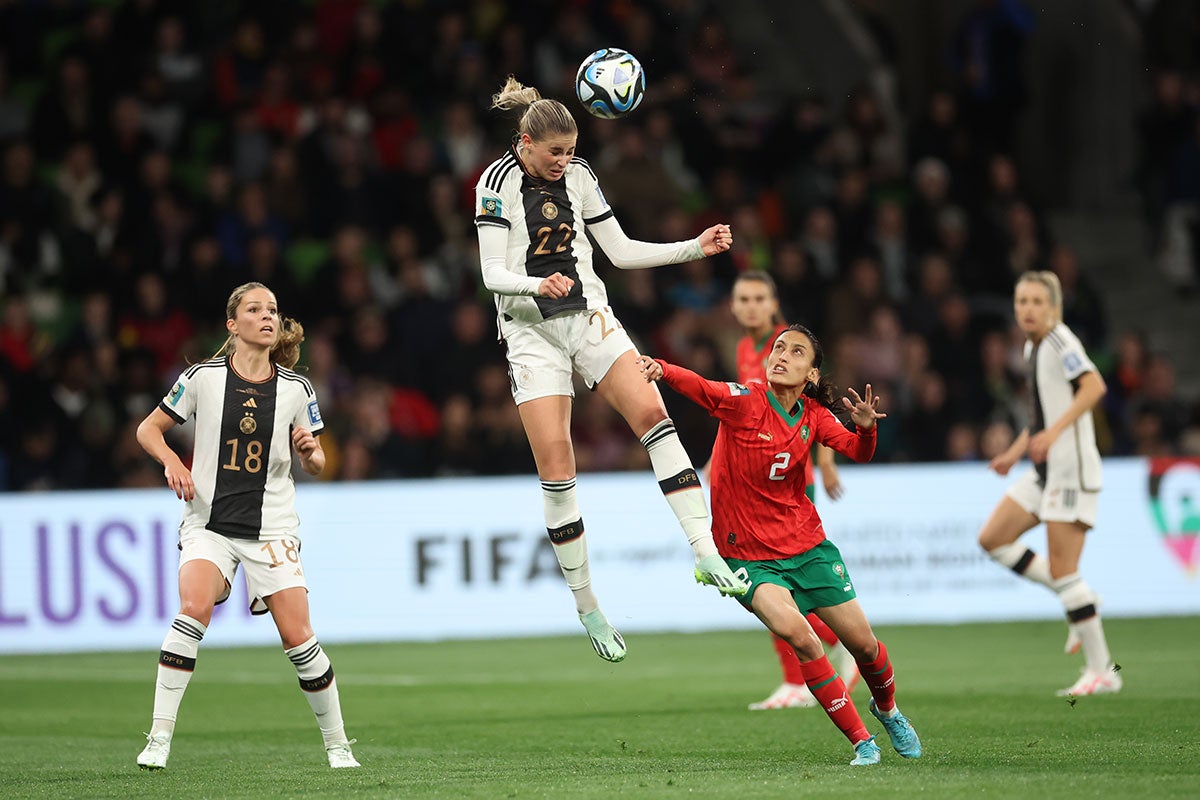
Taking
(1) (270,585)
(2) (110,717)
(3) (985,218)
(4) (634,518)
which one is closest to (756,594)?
(1) (270,585)

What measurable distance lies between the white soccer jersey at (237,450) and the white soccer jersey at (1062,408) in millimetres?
4701

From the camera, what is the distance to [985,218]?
17.9 meters

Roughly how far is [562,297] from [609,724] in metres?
2.57

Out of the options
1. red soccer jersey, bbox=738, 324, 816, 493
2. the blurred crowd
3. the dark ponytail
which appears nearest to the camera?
the dark ponytail

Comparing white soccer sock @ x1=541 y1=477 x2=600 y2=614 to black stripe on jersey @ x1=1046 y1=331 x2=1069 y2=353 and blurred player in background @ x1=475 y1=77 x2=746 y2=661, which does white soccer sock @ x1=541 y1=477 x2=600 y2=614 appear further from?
black stripe on jersey @ x1=1046 y1=331 x2=1069 y2=353

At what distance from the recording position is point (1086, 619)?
10.2 metres

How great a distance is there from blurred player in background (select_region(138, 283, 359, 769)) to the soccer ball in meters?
1.67

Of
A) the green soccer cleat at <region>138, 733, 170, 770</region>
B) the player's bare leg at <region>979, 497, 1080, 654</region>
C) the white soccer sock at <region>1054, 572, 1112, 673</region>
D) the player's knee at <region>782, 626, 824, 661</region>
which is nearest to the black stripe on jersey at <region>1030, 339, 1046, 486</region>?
the player's bare leg at <region>979, 497, 1080, 654</region>

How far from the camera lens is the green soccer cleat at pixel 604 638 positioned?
8.12 m

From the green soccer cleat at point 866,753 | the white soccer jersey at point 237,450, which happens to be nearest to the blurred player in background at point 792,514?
the green soccer cleat at point 866,753

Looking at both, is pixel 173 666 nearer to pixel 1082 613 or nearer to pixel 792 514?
pixel 792 514

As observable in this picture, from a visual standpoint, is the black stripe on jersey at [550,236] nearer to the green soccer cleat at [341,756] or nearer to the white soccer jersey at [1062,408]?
the green soccer cleat at [341,756]

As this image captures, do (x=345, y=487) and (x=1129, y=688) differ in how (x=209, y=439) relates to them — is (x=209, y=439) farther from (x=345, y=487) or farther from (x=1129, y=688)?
(x=345, y=487)

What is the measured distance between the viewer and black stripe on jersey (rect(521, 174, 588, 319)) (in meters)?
7.91
